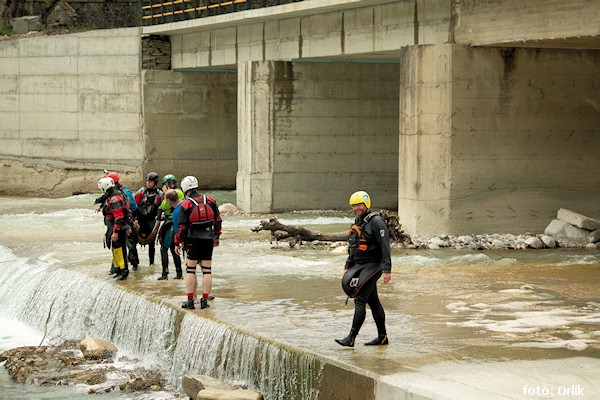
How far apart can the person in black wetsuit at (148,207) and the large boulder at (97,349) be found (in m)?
2.36

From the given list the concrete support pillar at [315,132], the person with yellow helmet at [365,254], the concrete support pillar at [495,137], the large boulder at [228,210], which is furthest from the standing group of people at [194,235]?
the concrete support pillar at [315,132]

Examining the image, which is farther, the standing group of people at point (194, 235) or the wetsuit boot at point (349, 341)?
the wetsuit boot at point (349, 341)

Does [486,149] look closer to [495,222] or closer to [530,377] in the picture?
[495,222]

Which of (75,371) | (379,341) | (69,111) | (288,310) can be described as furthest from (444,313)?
(69,111)

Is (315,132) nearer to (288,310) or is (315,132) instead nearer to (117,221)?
(117,221)

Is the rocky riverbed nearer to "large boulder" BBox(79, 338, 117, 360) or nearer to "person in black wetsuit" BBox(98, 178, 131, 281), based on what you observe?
"large boulder" BBox(79, 338, 117, 360)

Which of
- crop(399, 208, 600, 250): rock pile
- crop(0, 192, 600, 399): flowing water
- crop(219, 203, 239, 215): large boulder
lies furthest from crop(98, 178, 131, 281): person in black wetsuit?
crop(219, 203, 239, 215): large boulder

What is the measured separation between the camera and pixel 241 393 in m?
9.44

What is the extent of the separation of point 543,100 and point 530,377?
1250 cm

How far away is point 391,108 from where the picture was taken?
26531 millimetres

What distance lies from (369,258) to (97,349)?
16.6 feet

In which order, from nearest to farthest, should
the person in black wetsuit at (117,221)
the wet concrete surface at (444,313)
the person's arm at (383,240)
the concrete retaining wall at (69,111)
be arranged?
the wet concrete surface at (444,313)
the person's arm at (383,240)
the person in black wetsuit at (117,221)
the concrete retaining wall at (69,111)

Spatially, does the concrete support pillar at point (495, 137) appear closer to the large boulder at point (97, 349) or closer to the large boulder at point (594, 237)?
the large boulder at point (594, 237)

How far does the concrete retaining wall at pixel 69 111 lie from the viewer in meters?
31.9
